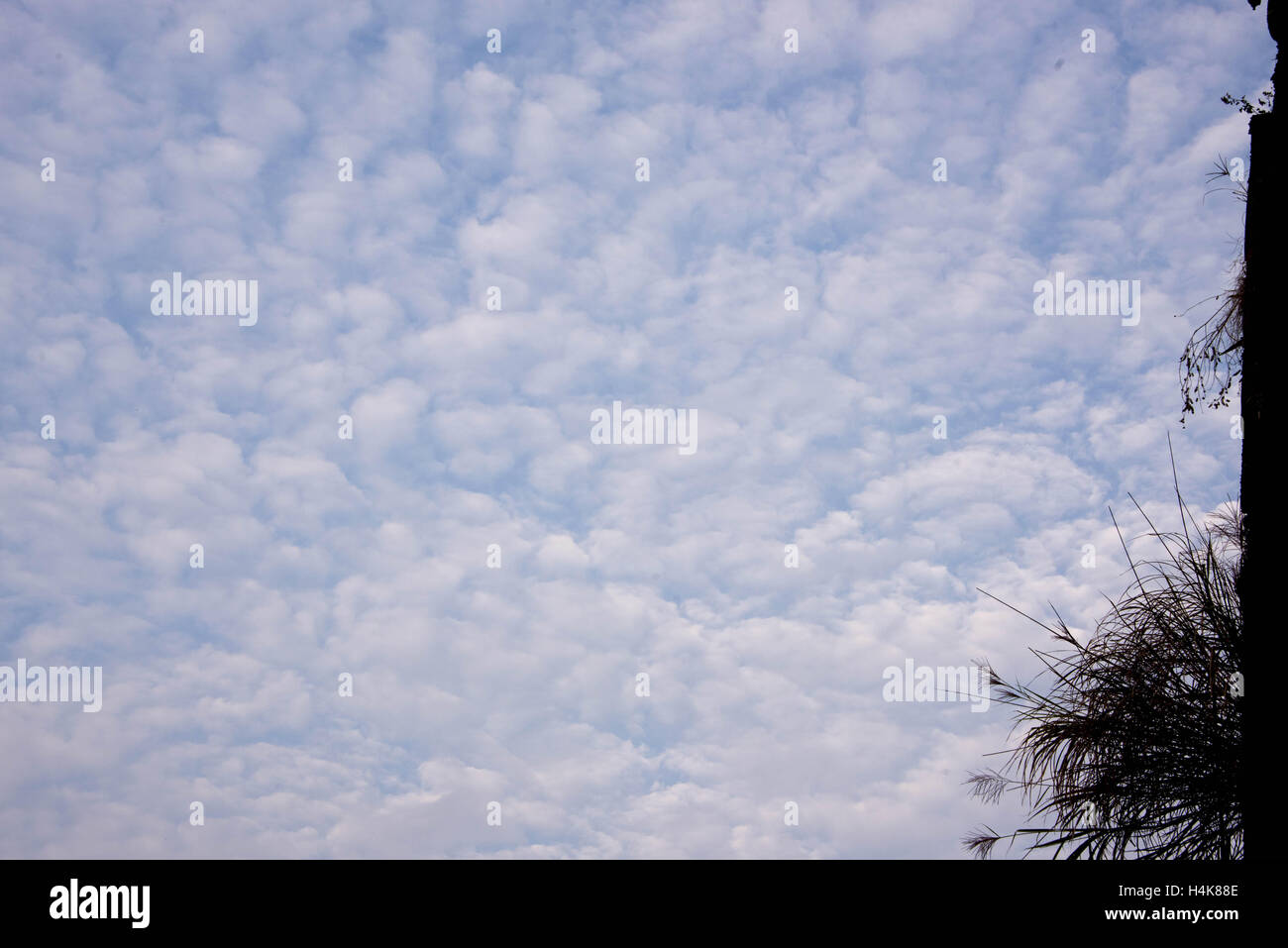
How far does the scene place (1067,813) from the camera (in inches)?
323

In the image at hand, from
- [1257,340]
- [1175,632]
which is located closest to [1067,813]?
[1175,632]

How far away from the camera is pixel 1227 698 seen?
7.66m
